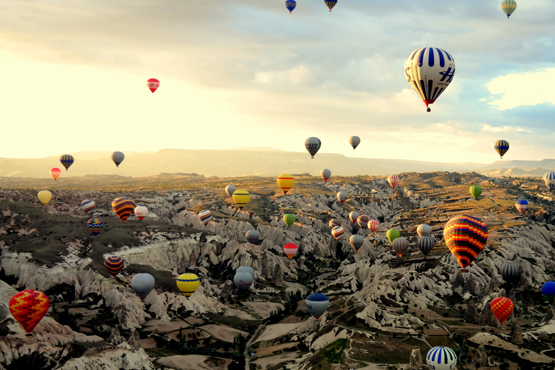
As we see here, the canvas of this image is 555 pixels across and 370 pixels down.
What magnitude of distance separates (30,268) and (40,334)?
3690cm

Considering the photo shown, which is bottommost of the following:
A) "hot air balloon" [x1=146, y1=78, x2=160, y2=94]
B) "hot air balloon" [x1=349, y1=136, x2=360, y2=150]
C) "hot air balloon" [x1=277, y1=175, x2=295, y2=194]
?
"hot air balloon" [x1=277, y1=175, x2=295, y2=194]

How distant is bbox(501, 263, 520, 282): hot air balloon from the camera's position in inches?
4574

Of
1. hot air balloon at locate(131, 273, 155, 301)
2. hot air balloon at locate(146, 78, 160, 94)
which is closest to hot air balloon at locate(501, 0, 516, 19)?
hot air balloon at locate(146, 78, 160, 94)

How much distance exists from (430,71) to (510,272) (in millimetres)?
54891

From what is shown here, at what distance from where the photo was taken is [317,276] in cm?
16025

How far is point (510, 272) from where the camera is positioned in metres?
116

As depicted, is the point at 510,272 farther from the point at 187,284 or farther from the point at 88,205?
the point at 88,205

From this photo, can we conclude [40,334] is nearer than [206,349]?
Yes

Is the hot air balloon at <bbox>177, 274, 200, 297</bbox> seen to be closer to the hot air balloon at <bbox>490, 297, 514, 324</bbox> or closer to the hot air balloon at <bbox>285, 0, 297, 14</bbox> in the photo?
the hot air balloon at <bbox>490, 297, 514, 324</bbox>

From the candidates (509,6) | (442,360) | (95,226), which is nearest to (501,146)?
(509,6)

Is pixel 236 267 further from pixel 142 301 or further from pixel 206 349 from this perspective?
pixel 206 349

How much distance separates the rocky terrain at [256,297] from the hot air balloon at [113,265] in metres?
1.83

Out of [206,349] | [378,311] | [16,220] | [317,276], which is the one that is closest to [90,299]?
[206,349]

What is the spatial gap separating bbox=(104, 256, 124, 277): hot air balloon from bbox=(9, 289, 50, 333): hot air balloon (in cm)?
3464
